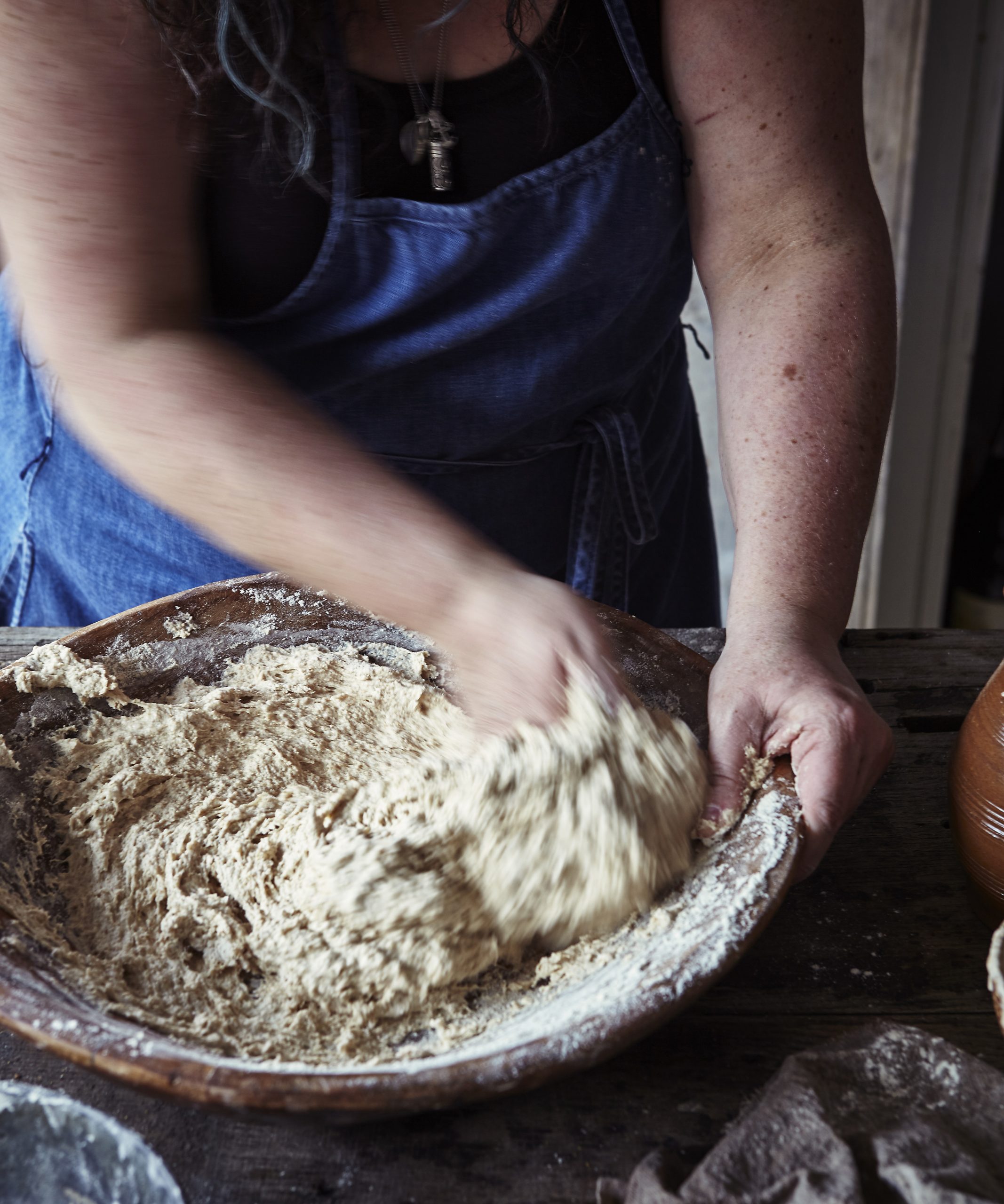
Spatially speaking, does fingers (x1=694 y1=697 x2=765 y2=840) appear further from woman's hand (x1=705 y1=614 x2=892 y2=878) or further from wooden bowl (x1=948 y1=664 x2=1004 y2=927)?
wooden bowl (x1=948 y1=664 x2=1004 y2=927)

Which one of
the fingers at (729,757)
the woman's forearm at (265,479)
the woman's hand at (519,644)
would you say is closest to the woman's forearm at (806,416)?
the fingers at (729,757)

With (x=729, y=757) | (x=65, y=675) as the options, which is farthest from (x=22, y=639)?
(x=729, y=757)

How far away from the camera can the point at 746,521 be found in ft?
3.08

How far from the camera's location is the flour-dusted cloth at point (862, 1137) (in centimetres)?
49

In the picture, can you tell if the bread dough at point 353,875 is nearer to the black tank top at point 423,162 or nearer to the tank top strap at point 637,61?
the black tank top at point 423,162

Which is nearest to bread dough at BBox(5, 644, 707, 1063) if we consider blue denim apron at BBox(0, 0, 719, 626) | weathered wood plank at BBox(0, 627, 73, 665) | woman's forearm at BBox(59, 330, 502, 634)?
woman's forearm at BBox(59, 330, 502, 634)

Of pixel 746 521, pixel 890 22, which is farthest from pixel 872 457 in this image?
pixel 890 22

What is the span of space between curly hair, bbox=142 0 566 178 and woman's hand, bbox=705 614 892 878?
0.60 metres

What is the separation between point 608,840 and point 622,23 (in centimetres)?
86

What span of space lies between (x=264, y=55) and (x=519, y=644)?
21.2 inches

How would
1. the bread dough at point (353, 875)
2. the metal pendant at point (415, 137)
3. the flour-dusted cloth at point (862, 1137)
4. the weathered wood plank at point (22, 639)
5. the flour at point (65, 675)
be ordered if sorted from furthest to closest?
the weathered wood plank at point (22, 639) → the metal pendant at point (415, 137) → the flour at point (65, 675) → the bread dough at point (353, 875) → the flour-dusted cloth at point (862, 1137)

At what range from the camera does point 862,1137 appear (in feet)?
1.71

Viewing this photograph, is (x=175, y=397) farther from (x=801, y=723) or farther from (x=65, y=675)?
(x=801, y=723)

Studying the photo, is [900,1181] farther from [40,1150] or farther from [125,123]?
[125,123]
